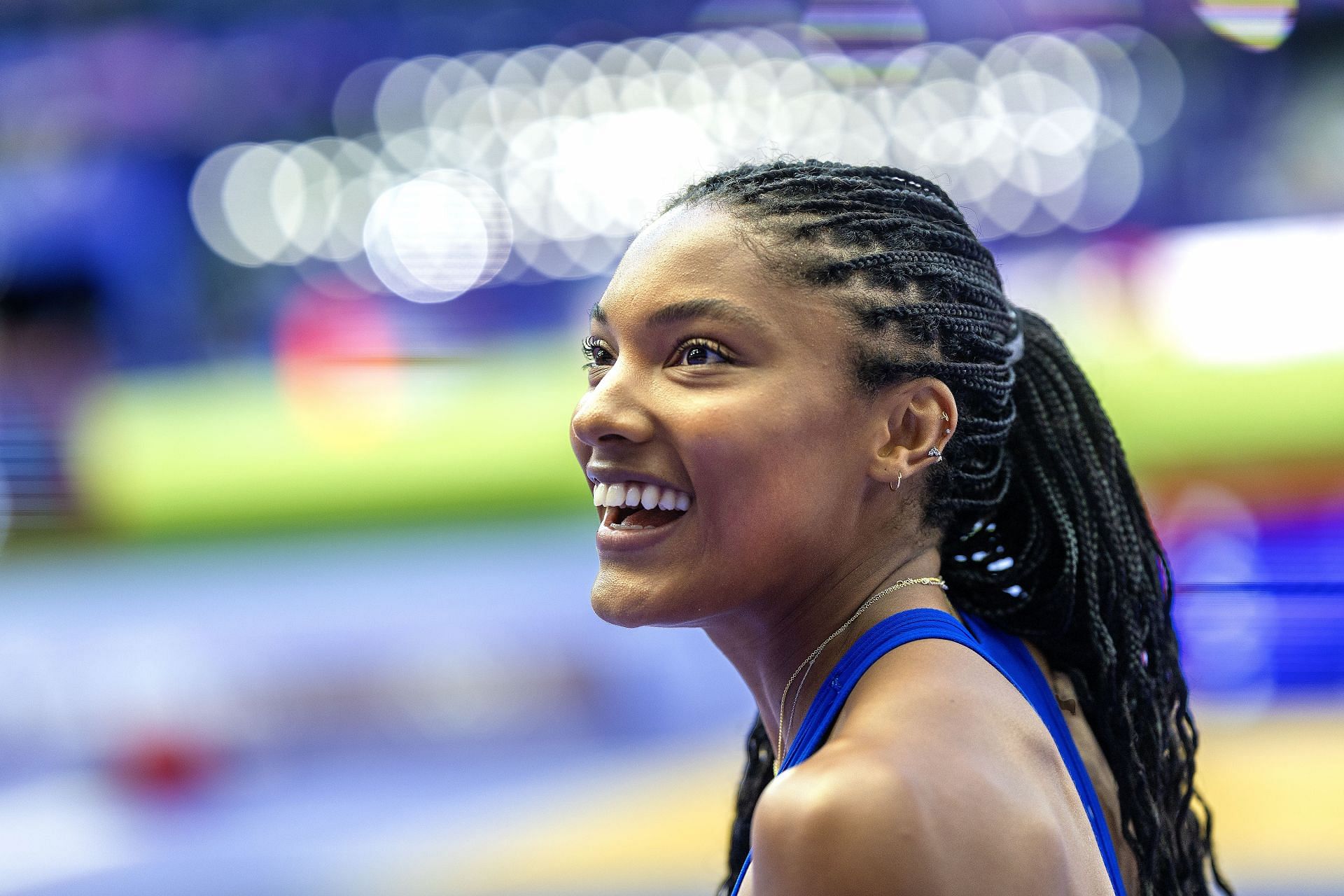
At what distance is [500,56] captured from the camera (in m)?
11.1

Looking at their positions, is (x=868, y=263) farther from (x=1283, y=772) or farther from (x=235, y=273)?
(x=235, y=273)

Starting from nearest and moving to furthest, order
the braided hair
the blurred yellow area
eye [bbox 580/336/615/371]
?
the braided hair, eye [bbox 580/336/615/371], the blurred yellow area

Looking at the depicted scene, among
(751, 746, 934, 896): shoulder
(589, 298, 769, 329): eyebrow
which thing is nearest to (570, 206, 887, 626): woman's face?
(589, 298, 769, 329): eyebrow

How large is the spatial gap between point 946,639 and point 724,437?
0.94 ft

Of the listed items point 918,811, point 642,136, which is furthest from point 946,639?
point 642,136

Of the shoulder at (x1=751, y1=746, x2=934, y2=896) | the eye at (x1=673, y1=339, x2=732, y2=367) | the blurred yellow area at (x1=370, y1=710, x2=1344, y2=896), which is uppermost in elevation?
the blurred yellow area at (x1=370, y1=710, x2=1344, y2=896)

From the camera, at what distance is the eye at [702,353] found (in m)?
1.33

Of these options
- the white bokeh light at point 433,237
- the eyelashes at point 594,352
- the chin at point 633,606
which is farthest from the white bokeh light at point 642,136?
the chin at point 633,606

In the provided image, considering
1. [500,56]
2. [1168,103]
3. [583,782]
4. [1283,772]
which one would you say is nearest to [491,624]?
[583,782]

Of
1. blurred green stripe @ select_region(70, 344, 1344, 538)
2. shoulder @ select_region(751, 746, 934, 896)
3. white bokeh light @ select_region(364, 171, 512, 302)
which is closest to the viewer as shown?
Result: shoulder @ select_region(751, 746, 934, 896)

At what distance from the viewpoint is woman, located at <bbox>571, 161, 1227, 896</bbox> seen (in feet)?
4.13

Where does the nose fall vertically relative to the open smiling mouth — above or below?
above

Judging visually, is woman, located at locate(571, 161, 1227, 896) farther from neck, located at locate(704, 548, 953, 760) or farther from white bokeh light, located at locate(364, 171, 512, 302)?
white bokeh light, located at locate(364, 171, 512, 302)

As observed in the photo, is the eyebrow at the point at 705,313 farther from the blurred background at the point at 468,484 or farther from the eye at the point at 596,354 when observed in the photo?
the blurred background at the point at 468,484
